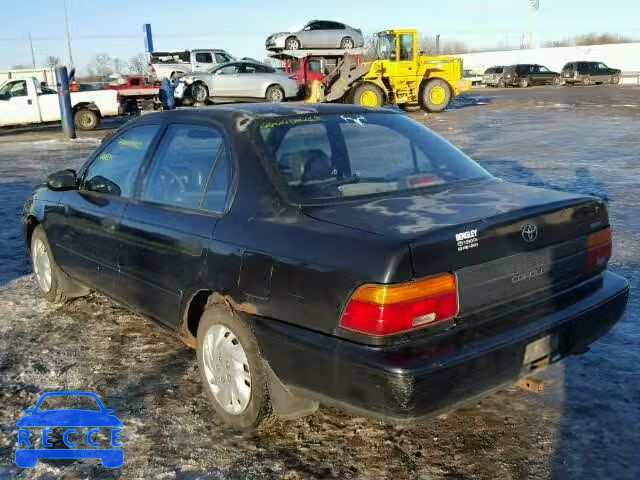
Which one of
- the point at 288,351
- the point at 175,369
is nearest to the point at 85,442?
the point at 175,369

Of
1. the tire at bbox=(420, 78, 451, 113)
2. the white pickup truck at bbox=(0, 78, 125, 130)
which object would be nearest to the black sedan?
the white pickup truck at bbox=(0, 78, 125, 130)

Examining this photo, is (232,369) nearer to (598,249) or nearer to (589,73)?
(598,249)

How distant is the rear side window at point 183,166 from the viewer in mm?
3312

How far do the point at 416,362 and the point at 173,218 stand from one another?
64.2 inches

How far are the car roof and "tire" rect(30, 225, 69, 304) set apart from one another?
1.63 metres

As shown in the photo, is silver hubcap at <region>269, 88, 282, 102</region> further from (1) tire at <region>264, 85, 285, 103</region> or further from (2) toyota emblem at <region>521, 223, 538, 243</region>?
(2) toyota emblem at <region>521, 223, 538, 243</region>

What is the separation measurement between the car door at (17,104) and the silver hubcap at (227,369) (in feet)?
65.3

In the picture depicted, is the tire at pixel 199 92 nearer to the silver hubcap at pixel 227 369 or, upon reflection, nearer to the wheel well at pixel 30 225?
the wheel well at pixel 30 225

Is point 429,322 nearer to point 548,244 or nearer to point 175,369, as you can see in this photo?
point 548,244

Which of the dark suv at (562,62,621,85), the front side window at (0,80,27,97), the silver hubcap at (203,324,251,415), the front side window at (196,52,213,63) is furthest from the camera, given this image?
the dark suv at (562,62,621,85)

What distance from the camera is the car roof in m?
3.32

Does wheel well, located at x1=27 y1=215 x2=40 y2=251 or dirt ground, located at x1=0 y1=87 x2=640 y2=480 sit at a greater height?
wheel well, located at x1=27 y1=215 x2=40 y2=251

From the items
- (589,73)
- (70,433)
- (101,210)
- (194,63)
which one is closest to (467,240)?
(70,433)

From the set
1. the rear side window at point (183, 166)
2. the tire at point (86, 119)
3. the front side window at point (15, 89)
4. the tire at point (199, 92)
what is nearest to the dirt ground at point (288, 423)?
the rear side window at point (183, 166)
